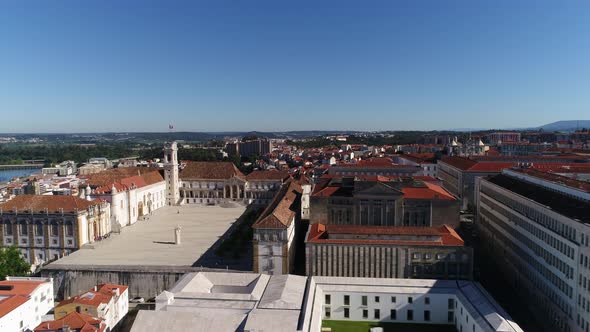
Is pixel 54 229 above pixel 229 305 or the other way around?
above

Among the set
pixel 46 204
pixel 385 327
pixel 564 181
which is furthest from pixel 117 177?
pixel 564 181

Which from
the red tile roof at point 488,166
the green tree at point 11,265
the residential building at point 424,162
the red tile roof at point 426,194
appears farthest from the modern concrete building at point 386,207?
the residential building at point 424,162

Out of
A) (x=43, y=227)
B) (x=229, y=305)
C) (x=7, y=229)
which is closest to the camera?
(x=229, y=305)

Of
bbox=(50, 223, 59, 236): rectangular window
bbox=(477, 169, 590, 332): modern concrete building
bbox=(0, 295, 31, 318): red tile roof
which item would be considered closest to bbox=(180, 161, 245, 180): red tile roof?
bbox=(50, 223, 59, 236): rectangular window

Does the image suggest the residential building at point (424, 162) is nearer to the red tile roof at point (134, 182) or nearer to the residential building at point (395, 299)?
the red tile roof at point (134, 182)

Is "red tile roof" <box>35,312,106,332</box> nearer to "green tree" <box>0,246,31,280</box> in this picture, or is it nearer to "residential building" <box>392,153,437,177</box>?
"green tree" <box>0,246,31,280</box>

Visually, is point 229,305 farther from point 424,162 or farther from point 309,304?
point 424,162

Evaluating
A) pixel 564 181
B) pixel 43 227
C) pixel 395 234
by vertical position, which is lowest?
pixel 43 227
